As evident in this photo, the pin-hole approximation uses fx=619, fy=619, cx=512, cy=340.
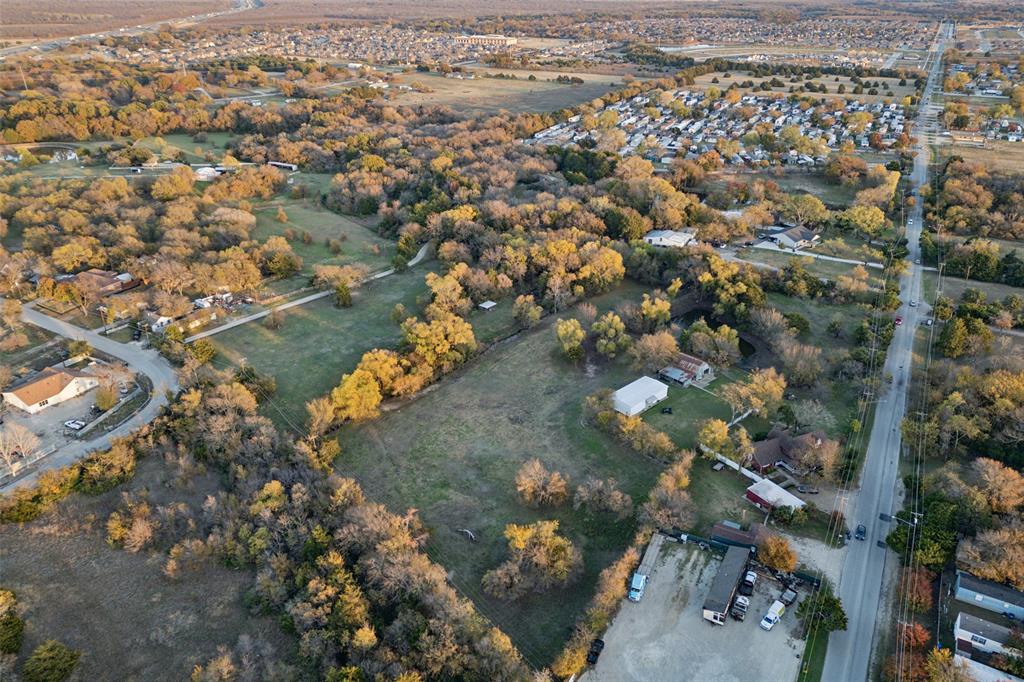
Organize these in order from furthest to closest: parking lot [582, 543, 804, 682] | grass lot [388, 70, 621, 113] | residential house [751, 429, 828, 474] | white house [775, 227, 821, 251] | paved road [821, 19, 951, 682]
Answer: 1. grass lot [388, 70, 621, 113]
2. white house [775, 227, 821, 251]
3. residential house [751, 429, 828, 474]
4. paved road [821, 19, 951, 682]
5. parking lot [582, 543, 804, 682]

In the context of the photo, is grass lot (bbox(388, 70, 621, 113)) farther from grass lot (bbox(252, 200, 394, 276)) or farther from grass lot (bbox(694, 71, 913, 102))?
grass lot (bbox(252, 200, 394, 276))

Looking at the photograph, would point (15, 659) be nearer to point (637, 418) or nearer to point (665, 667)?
point (665, 667)

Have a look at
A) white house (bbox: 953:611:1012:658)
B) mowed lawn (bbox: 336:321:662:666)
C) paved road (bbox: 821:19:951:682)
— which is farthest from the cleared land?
white house (bbox: 953:611:1012:658)

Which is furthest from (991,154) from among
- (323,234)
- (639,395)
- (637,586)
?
(637,586)

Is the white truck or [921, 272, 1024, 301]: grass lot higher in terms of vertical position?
[921, 272, 1024, 301]: grass lot

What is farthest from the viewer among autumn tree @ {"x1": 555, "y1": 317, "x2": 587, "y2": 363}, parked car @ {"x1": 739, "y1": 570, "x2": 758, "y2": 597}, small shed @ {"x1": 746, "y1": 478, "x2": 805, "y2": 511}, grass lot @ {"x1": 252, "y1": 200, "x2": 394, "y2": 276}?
grass lot @ {"x1": 252, "y1": 200, "x2": 394, "y2": 276}

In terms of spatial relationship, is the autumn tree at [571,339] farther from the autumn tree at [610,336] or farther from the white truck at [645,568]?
the white truck at [645,568]

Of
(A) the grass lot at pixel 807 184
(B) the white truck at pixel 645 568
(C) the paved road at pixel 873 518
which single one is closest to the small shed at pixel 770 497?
(C) the paved road at pixel 873 518
